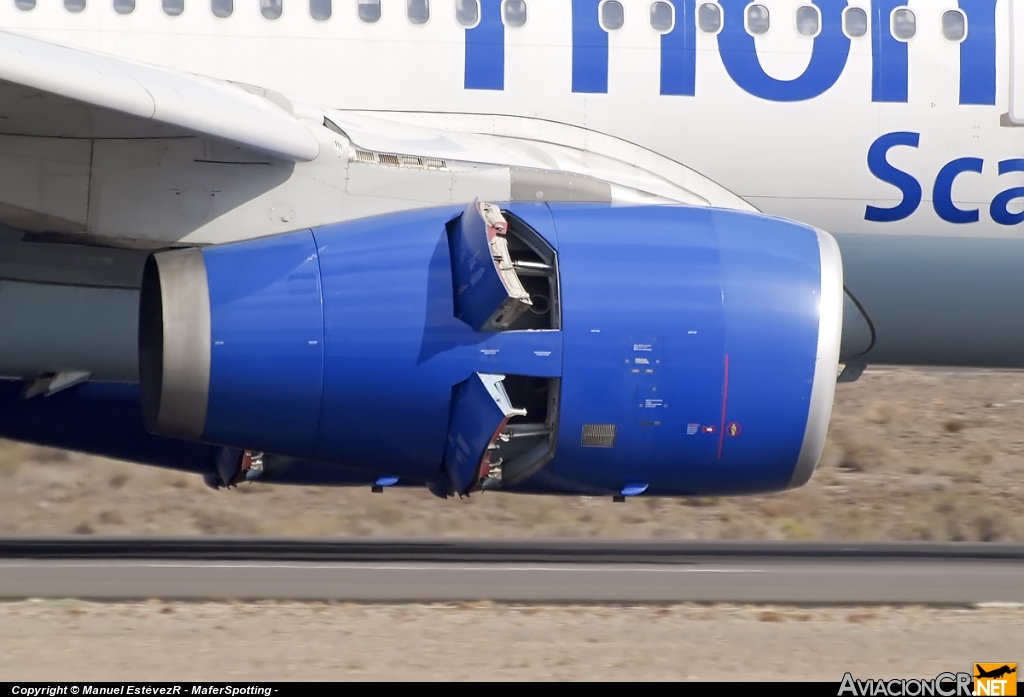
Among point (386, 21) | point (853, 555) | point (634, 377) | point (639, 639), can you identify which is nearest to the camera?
point (639, 639)

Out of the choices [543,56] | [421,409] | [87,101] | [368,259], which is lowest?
[421,409]

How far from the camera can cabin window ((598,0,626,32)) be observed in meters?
8.27

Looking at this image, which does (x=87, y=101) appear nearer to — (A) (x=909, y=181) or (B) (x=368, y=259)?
(B) (x=368, y=259)

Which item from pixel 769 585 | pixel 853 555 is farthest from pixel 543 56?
pixel 853 555

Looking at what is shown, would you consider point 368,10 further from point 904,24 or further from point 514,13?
point 904,24

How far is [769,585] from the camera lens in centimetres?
838

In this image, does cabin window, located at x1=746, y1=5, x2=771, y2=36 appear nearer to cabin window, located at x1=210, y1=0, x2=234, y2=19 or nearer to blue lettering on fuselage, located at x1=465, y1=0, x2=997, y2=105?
blue lettering on fuselage, located at x1=465, y1=0, x2=997, y2=105

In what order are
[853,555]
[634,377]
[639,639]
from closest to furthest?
[639,639] < [634,377] < [853,555]

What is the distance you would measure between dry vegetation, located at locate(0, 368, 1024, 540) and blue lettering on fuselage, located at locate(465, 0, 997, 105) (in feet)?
20.2

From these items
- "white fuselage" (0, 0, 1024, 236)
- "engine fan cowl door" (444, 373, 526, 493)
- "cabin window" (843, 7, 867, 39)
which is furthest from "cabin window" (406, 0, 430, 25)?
"cabin window" (843, 7, 867, 39)

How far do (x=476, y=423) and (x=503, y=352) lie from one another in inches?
14.2

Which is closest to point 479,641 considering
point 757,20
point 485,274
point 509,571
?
point 485,274

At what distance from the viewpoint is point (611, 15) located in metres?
8.28

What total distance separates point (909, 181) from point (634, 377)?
8.76 ft
